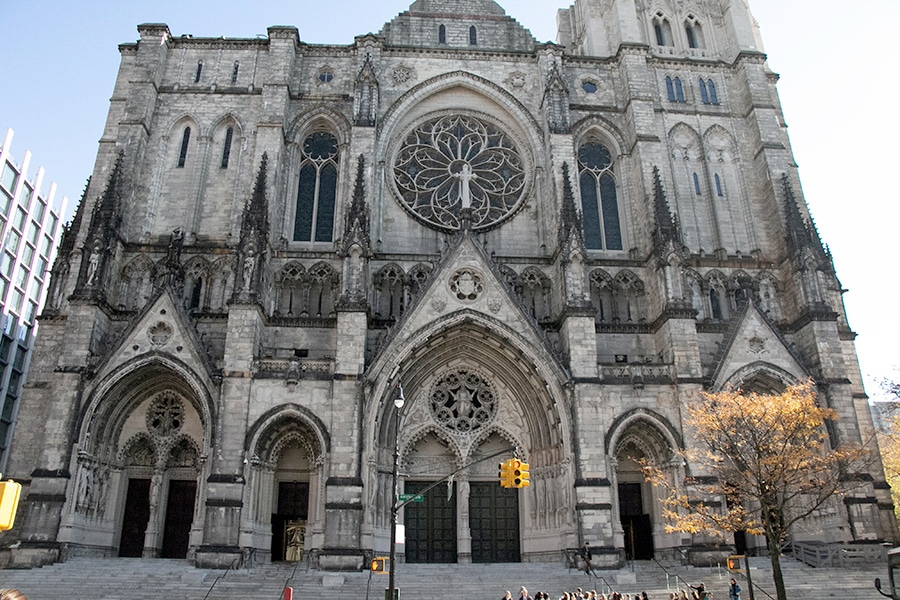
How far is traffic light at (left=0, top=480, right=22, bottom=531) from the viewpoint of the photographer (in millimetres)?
4117

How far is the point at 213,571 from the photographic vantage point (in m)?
19.3

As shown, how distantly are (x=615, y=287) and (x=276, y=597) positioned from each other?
52.8 feet

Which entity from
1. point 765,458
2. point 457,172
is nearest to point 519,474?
point 765,458

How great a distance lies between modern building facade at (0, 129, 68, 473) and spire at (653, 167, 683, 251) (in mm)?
40266

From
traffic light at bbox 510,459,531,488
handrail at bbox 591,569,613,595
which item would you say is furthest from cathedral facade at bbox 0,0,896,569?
traffic light at bbox 510,459,531,488

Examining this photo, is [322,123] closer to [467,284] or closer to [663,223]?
[467,284]

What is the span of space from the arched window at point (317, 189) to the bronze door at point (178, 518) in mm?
10159

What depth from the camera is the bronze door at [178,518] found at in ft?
73.6

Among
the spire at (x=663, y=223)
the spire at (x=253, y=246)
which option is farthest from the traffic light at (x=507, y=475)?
the spire at (x=663, y=223)

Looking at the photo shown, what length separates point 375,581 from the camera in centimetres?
1859

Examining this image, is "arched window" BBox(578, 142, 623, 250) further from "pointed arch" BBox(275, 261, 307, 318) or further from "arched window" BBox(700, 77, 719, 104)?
"pointed arch" BBox(275, 261, 307, 318)

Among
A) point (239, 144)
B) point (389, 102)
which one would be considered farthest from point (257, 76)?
point (389, 102)

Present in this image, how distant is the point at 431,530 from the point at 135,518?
9843 millimetres

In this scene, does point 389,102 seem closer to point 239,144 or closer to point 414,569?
point 239,144
